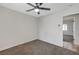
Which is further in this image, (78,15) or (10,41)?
(10,41)

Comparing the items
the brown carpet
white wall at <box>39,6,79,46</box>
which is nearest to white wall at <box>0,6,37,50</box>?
the brown carpet

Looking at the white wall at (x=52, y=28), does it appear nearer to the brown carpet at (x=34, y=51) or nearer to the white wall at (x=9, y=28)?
the brown carpet at (x=34, y=51)

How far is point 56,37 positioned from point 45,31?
0.73 m

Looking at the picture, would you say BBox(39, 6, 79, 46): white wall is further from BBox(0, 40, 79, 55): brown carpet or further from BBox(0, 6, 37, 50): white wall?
BBox(0, 6, 37, 50): white wall

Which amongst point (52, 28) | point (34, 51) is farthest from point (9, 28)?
point (52, 28)

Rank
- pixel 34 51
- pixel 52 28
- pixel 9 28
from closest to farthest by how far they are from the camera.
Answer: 1. pixel 34 51
2. pixel 9 28
3. pixel 52 28

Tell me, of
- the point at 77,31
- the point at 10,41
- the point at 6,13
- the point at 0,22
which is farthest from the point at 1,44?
the point at 77,31

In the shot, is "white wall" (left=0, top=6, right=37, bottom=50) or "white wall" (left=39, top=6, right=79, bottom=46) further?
"white wall" (left=39, top=6, right=79, bottom=46)

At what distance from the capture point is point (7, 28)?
172 cm

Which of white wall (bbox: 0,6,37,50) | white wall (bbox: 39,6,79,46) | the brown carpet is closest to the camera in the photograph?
the brown carpet

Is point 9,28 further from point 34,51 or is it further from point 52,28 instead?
point 52,28

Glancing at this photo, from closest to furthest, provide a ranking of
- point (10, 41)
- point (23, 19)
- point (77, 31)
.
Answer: point (77, 31), point (10, 41), point (23, 19)

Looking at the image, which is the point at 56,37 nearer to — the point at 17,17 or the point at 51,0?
the point at 17,17

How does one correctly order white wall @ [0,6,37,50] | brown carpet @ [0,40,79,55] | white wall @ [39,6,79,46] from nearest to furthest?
brown carpet @ [0,40,79,55] → white wall @ [0,6,37,50] → white wall @ [39,6,79,46]
